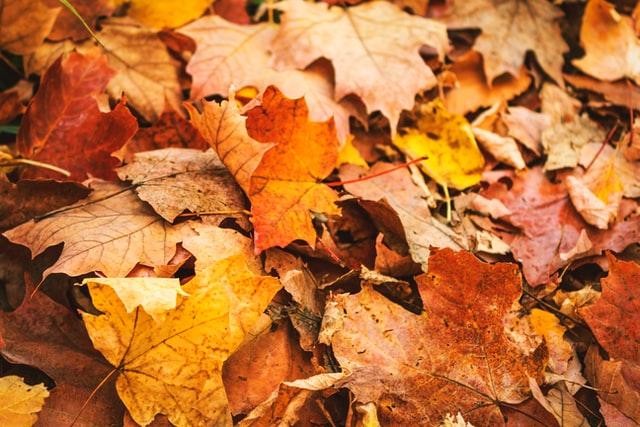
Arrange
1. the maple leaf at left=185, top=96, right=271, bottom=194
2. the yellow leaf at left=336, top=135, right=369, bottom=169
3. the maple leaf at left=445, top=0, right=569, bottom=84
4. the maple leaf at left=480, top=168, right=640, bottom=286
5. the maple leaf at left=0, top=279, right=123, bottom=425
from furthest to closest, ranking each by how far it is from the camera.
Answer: the maple leaf at left=445, top=0, right=569, bottom=84 < the yellow leaf at left=336, top=135, right=369, bottom=169 < the maple leaf at left=480, top=168, right=640, bottom=286 < the maple leaf at left=185, top=96, right=271, bottom=194 < the maple leaf at left=0, top=279, right=123, bottom=425

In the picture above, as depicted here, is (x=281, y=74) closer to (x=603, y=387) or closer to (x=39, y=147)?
(x=39, y=147)

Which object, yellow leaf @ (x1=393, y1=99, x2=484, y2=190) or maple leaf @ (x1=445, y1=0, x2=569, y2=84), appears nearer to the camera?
yellow leaf @ (x1=393, y1=99, x2=484, y2=190)

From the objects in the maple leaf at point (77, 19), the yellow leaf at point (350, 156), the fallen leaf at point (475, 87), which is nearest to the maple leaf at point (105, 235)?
the yellow leaf at point (350, 156)


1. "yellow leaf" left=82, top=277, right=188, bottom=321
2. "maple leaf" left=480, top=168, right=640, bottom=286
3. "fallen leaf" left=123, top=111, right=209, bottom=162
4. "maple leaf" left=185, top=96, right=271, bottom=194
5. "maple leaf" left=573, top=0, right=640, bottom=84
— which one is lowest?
"maple leaf" left=480, top=168, right=640, bottom=286

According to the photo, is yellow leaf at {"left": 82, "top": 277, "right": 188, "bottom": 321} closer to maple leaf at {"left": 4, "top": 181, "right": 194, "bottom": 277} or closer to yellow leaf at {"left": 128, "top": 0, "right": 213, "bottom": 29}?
maple leaf at {"left": 4, "top": 181, "right": 194, "bottom": 277}

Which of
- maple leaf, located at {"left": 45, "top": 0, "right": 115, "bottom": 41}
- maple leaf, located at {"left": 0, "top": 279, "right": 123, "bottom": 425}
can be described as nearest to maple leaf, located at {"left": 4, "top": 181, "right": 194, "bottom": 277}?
maple leaf, located at {"left": 0, "top": 279, "right": 123, "bottom": 425}

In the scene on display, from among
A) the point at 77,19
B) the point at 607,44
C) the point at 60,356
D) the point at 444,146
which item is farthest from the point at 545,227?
the point at 77,19

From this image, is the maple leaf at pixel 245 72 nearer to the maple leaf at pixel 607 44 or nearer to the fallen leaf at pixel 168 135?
the fallen leaf at pixel 168 135

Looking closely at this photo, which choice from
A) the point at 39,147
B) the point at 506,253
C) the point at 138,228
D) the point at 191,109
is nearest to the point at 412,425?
the point at 506,253

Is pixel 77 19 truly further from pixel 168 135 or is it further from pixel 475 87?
pixel 475 87
